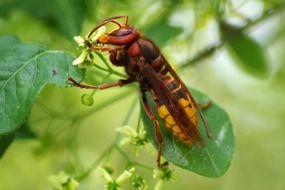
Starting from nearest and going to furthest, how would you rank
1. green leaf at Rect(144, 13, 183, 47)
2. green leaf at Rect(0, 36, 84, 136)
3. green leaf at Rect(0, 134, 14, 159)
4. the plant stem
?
green leaf at Rect(0, 36, 84, 136) < green leaf at Rect(0, 134, 14, 159) < green leaf at Rect(144, 13, 183, 47) < the plant stem

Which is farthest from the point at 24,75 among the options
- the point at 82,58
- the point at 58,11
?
the point at 58,11

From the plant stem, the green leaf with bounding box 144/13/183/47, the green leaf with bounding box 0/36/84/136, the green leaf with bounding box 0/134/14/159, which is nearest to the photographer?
the green leaf with bounding box 0/36/84/136

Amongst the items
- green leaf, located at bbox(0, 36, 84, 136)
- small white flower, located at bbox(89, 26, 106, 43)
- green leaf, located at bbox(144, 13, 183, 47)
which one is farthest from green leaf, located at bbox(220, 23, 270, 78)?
green leaf, located at bbox(0, 36, 84, 136)

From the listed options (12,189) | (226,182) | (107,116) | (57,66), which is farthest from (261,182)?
(57,66)

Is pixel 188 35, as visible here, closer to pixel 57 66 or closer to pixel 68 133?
pixel 68 133

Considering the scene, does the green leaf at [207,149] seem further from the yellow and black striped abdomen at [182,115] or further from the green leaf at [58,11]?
the green leaf at [58,11]

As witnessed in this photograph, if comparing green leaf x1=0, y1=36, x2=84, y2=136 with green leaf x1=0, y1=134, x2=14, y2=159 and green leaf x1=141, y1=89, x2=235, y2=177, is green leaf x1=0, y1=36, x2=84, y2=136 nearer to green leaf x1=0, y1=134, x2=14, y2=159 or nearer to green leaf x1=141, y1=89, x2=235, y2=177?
green leaf x1=0, y1=134, x2=14, y2=159

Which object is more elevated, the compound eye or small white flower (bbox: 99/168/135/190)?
the compound eye
